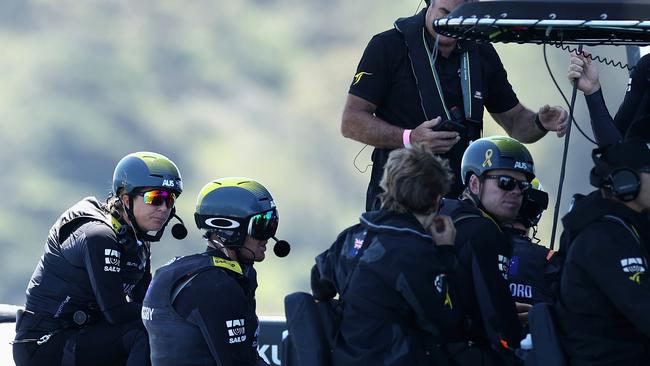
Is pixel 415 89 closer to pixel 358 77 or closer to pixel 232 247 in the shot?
pixel 358 77

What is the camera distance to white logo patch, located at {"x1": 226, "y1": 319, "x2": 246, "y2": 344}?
236 inches

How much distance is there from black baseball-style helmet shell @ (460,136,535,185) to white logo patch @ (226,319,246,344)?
1.53 metres

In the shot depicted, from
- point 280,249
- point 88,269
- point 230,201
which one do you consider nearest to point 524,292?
point 280,249

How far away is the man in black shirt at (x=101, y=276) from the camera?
303 inches

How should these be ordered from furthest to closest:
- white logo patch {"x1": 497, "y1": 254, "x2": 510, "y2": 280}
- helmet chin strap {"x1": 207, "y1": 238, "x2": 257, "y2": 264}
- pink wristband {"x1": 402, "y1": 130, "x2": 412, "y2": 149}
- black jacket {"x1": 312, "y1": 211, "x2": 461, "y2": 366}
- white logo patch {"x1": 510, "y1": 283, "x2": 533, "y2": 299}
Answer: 1. pink wristband {"x1": 402, "y1": 130, "x2": 412, "y2": 149}
2. white logo patch {"x1": 510, "y1": 283, "x2": 533, "y2": 299}
3. helmet chin strap {"x1": 207, "y1": 238, "x2": 257, "y2": 264}
4. white logo patch {"x1": 497, "y1": 254, "x2": 510, "y2": 280}
5. black jacket {"x1": 312, "y1": 211, "x2": 461, "y2": 366}

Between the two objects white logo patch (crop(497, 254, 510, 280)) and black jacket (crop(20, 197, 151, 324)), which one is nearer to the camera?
white logo patch (crop(497, 254, 510, 280))

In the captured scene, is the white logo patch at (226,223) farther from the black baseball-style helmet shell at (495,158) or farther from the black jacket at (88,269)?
the black jacket at (88,269)

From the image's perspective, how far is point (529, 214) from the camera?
6.93 meters

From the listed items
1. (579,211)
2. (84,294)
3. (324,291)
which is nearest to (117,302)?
(84,294)

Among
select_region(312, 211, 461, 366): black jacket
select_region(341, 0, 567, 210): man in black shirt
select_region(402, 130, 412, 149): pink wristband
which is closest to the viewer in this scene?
select_region(312, 211, 461, 366): black jacket

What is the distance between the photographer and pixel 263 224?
652 centimetres

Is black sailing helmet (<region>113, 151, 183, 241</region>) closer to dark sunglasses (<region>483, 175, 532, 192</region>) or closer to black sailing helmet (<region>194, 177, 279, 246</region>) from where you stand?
black sailing helmet (<region>194, 177, 279, 246</region>)

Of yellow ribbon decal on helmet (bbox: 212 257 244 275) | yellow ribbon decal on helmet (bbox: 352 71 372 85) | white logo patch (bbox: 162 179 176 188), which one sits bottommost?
yellow ribbon decal on helmet (bbox: 212 257 244 275)

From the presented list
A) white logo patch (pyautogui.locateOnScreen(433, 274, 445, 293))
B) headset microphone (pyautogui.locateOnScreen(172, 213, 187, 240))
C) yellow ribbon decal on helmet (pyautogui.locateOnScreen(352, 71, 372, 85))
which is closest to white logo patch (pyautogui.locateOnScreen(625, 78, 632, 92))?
yellow ribbon decal on helmet (pyautogui.locateOnScreen(352, 71, 372, 85))
